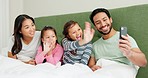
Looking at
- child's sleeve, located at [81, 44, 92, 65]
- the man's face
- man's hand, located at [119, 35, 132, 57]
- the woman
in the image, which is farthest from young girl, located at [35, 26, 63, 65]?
man's hand, located at [119, 35, 132, 57]

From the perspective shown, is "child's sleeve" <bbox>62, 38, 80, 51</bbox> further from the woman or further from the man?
the woman

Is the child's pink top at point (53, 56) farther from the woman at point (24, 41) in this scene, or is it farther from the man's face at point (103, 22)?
the man's face at point (103, 22)

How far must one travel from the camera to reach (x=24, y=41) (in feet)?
5.95

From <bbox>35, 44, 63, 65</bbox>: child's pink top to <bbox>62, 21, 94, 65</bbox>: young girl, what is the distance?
0.04 meters

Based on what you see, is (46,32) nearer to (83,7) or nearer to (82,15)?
(82,15)

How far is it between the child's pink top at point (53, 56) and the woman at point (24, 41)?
113 millimetres

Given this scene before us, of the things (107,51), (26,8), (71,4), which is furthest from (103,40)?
(26,8)

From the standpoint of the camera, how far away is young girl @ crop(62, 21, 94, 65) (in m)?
1.48

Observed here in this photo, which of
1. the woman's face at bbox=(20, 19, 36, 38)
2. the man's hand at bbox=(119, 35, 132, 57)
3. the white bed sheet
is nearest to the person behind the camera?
the white bed sheet

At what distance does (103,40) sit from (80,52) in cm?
19

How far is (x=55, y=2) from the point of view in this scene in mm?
2408

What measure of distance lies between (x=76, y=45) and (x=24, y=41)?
53 centimetres

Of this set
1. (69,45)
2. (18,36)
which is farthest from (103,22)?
(18,36)

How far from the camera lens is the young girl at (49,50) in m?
1.61
